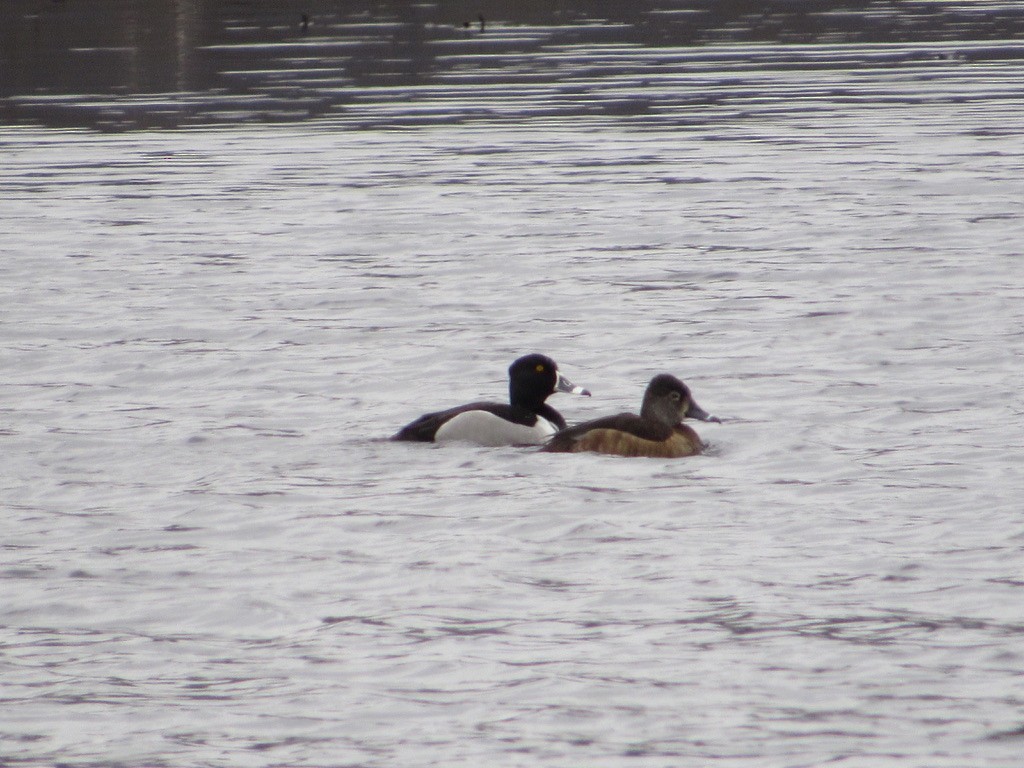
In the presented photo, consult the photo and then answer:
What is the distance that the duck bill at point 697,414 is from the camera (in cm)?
1242

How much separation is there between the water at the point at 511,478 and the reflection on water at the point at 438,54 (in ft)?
32.4

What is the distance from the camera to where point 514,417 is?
40.8 ft

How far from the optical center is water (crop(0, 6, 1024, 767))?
769cm

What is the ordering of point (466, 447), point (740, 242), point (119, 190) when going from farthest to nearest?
1. point (119, 190)
2. point (740, 242)
3. point (466, 447)

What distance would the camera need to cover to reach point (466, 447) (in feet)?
40.3

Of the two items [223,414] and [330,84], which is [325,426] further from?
[330,84]

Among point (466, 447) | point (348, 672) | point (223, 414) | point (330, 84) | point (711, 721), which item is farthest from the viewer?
point (330, 84)

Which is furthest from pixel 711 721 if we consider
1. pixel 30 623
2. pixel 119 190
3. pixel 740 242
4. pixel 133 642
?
pixel 119 190

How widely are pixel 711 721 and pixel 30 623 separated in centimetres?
326

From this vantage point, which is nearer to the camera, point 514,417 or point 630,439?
point 630,439

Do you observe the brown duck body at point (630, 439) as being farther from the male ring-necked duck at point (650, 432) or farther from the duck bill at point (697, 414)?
the duck bill at point (697, 414)

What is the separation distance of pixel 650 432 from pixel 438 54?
1406 inches

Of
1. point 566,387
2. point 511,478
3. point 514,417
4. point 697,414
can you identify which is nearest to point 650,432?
point 697,414

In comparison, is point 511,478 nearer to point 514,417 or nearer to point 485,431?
point 485,431
